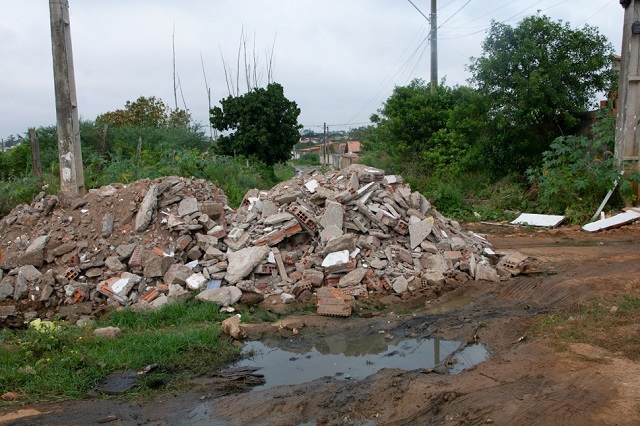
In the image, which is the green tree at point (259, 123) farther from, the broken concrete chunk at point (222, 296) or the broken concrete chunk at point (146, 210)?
the broken concrete chunk at point (222, 296)

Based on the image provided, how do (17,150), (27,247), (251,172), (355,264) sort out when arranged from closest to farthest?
(355,264)
(27,247)
(17,150)
(251,172)

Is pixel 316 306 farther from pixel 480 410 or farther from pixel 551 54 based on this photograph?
pixel 551 54

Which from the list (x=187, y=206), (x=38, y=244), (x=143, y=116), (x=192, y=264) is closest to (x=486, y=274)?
(x=192, y=264)

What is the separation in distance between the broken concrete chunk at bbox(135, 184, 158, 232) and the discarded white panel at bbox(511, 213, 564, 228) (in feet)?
30.4

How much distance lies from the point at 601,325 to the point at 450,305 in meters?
2.13

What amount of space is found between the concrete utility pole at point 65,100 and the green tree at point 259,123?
1069 centimetres

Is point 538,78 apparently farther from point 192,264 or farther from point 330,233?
point 192,264

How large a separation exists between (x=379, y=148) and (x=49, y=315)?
15.6m

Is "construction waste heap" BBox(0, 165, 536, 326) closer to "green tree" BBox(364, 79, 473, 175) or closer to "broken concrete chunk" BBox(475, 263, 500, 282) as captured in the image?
"broken concrete chunk" BBox(475, 263, 500, 282)

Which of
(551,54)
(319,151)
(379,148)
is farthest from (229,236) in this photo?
(319,151)

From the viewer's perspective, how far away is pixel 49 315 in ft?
24.8

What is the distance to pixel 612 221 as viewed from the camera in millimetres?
12336

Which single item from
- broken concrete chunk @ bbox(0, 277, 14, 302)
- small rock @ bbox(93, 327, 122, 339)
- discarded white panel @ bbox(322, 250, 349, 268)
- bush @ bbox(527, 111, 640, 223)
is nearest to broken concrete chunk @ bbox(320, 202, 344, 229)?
discarded white panel @ bbox(322, 250, 349, 268)

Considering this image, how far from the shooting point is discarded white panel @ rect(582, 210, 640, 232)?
1226 cm
